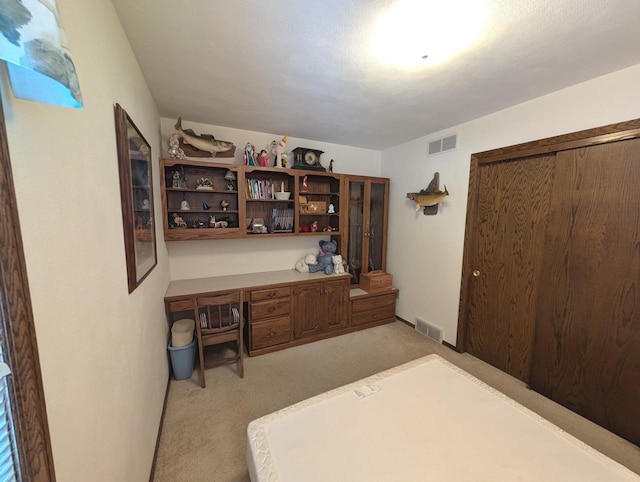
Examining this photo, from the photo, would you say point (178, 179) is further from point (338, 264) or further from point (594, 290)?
point (594, 290)

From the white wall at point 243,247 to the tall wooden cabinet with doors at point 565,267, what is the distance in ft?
5.63

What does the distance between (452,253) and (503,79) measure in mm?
1652

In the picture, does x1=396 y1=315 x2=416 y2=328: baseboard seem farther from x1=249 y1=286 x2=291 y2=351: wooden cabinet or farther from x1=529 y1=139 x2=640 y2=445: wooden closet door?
x1=249 y1=286 x2=291 y2=351: wooden cabinet

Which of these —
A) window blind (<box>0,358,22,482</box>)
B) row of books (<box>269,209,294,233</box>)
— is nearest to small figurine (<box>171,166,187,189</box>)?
row of books (<box>269,209,294,233</box>)

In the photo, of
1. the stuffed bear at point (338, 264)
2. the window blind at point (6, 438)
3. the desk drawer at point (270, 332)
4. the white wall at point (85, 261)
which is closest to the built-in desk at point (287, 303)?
the desk drawer at point (270, 332)

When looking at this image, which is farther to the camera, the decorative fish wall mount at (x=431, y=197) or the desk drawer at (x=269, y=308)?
the decorative fish wall mount at (x=431, y=197)

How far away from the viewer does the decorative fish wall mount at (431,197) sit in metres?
2.78

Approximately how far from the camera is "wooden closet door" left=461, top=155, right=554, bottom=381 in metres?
2.13

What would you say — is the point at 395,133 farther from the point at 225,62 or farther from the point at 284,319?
the point at 284,319

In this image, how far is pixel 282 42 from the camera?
1.40m

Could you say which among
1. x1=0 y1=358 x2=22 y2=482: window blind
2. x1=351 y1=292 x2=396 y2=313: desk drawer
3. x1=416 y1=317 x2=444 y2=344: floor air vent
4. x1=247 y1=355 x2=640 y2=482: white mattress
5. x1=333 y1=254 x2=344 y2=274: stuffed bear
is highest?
x1=0 y1=358 x2=22 y2=482: window blind

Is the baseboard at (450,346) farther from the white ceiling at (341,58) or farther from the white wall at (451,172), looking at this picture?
the white ceiling at (341,58)

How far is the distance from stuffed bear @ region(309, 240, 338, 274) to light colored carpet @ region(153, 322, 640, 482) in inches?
34.5

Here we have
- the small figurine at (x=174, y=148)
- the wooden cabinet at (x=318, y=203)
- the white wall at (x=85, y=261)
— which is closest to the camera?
the white wall at (x=85, y=261)
